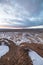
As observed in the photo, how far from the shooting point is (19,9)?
1593 millimetres

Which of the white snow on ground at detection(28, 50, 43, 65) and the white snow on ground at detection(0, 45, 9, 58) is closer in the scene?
the white snow on ground at detection(28, 50, 43, 65)

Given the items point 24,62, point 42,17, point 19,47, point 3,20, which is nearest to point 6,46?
point 19,47

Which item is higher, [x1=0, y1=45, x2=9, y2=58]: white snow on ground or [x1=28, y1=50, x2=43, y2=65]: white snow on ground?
[x1=0, y1=45, x2=9, y2=58]: white snow on ground

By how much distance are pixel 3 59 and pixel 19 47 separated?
225 millimetres

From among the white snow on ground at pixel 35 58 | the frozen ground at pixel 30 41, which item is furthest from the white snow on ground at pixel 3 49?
the white snow on ground at pixel 35 58

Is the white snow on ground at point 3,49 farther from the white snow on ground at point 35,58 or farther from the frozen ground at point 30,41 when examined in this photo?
the white snow on ground at point 35,58

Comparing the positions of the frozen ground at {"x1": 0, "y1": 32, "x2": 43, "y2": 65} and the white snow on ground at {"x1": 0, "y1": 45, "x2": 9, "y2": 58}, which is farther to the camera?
the white snow on ground at {"x1": 0, "y1": 45, "x2": 9, "y2": 58}

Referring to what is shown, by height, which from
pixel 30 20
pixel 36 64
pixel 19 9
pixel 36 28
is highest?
pixel 19 9

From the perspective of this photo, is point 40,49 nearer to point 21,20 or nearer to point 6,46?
point 6,46

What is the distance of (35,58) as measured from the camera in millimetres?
959

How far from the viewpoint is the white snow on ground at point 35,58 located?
920mm

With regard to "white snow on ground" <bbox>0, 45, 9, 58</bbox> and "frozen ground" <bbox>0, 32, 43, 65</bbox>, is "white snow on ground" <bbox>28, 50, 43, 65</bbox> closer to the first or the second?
"frozen ground" <bbox>0, 32, 43, 65</bbox>

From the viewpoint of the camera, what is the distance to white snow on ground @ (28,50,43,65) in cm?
92

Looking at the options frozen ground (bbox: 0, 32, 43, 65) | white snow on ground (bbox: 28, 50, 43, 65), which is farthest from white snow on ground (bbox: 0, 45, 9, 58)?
white snow on ground (bbox: 28, 50, 43, 65)
